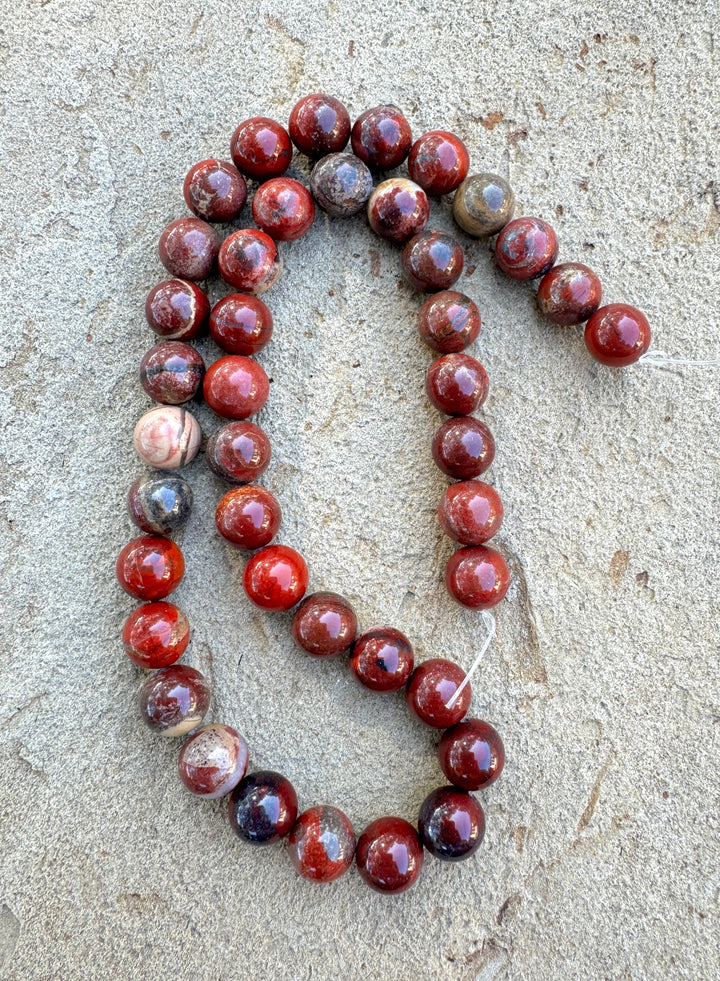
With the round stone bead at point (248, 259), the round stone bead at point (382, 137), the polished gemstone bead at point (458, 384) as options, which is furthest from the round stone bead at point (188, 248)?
the polished gemstone bead at point (458, 384)

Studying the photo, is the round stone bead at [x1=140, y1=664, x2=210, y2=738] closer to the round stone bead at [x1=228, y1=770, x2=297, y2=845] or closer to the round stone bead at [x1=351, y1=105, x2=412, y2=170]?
the round stone bead at [x1=228, y1=770, x2=297, y2=845]

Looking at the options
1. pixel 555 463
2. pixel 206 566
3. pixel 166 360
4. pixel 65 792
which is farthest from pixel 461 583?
pixel 65 792

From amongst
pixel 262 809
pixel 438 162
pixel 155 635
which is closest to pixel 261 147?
pixel 438 162

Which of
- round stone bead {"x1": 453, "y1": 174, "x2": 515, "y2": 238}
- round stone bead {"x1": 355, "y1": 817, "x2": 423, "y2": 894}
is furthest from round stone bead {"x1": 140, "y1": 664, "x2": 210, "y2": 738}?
round stone bead {"x1": 453, "y1": 174, "x2": 515, "y2": 238}

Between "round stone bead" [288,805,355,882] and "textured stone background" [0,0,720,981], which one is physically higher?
"textured stone background" [0,0,720,981]

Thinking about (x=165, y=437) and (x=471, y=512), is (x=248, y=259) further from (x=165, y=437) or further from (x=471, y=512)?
(x=471, y=512)

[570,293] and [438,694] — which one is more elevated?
[570,293]
